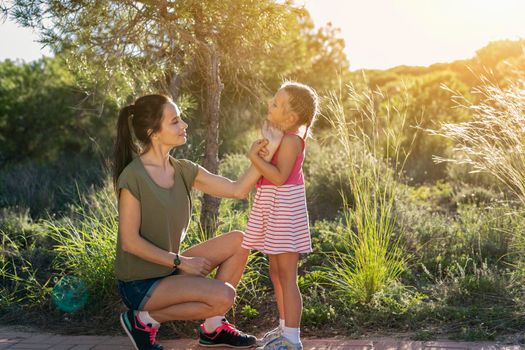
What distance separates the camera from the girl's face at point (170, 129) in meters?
3.79

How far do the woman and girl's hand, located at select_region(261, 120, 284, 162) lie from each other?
12 millimetres

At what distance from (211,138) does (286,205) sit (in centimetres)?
161

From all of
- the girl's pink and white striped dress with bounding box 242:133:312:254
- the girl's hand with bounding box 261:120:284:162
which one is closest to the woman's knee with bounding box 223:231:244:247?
the girl's pink and white striped dress with bounding box 242:133:312:254

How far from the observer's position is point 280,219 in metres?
3.66

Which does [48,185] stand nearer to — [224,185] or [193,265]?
[224,185]

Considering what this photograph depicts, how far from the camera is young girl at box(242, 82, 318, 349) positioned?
3639mm

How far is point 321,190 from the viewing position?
828 centimetres

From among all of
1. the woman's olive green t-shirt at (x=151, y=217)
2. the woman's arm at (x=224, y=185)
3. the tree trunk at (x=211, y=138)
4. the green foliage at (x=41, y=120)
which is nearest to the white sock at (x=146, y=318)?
the woman's olive green t-shirt at (x=151, y=217)

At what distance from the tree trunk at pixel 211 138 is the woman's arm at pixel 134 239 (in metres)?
1.42

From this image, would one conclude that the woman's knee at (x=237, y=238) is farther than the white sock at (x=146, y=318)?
Yes

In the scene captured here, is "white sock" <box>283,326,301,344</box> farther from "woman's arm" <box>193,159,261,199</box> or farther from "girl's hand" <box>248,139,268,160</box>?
"girl's hand" <box>248,139,268,160</box>

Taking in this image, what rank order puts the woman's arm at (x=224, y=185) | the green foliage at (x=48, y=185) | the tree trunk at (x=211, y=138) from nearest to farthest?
1. the woman's arm at (x=224, y=185)
2. the tree trunk at (x=211, y=138)
3. the green foliage at (x=48, y=185)

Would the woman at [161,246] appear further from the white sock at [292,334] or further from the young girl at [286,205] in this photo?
the white sock at [292,334]

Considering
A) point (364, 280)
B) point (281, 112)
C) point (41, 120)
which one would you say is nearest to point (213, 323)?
point (364, 280)
